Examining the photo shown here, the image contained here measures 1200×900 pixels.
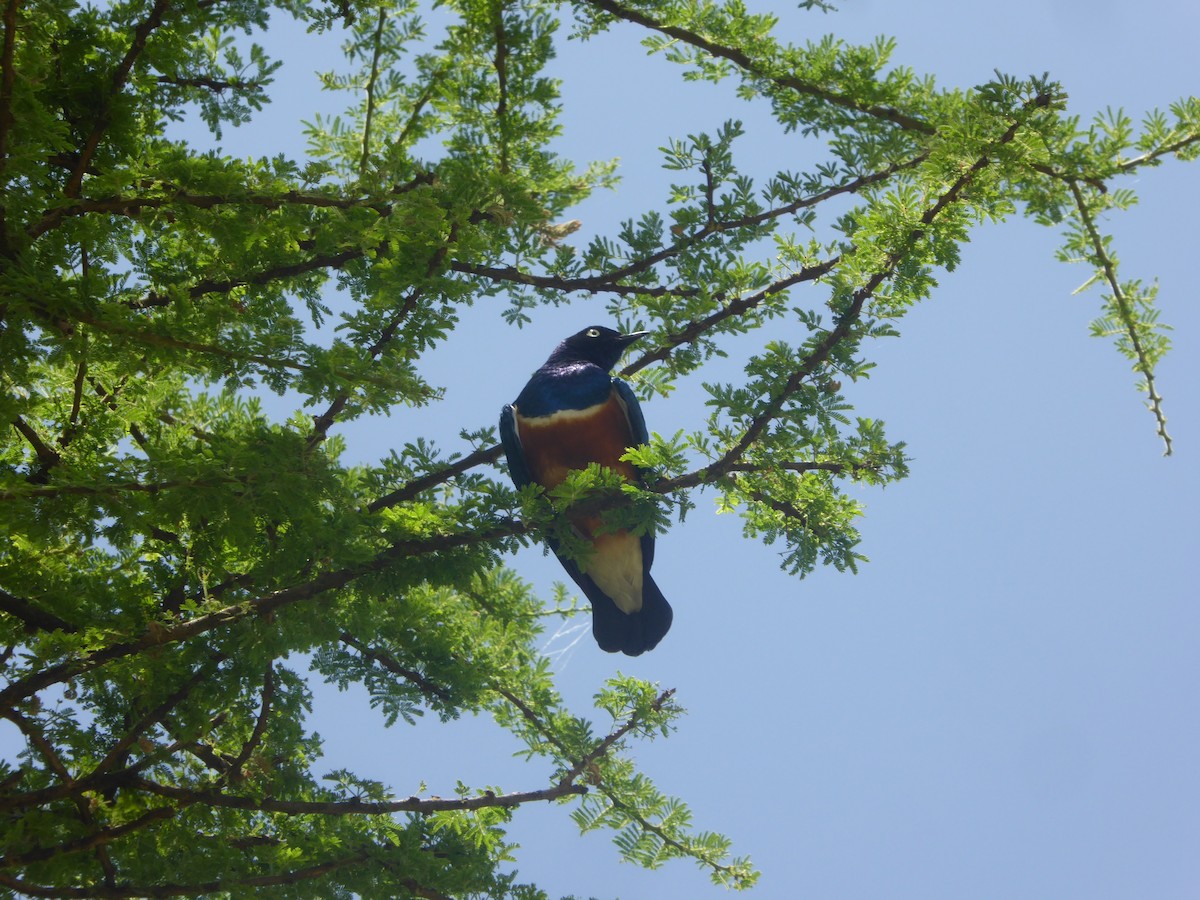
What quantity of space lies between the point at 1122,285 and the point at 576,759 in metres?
2.34

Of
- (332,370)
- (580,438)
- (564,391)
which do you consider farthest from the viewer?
(564,391)

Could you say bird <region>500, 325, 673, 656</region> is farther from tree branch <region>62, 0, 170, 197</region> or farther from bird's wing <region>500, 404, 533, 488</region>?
tree branch <region>62, 0, 170, 197</region>

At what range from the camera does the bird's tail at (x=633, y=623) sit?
16.2 ft

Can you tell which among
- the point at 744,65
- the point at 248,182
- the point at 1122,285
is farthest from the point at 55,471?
the point at 1122,285

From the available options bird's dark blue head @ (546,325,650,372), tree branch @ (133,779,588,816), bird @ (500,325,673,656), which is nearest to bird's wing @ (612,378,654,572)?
bird @ (500,325,673,656)

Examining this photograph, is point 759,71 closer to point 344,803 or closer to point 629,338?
point 629,338

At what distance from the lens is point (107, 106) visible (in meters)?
2.93

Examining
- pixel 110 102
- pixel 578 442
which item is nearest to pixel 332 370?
pixel 110 102

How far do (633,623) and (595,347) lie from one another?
4.35 ft

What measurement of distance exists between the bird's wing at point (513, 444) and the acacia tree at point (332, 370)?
861 mm

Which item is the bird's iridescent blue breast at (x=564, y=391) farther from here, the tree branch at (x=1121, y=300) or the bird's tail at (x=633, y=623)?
the tree branch at (x=1121, y=300)

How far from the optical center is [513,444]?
466cm

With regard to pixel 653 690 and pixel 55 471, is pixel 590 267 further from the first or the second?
pixel 55 471

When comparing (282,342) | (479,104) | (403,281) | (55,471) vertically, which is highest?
(479,104)
